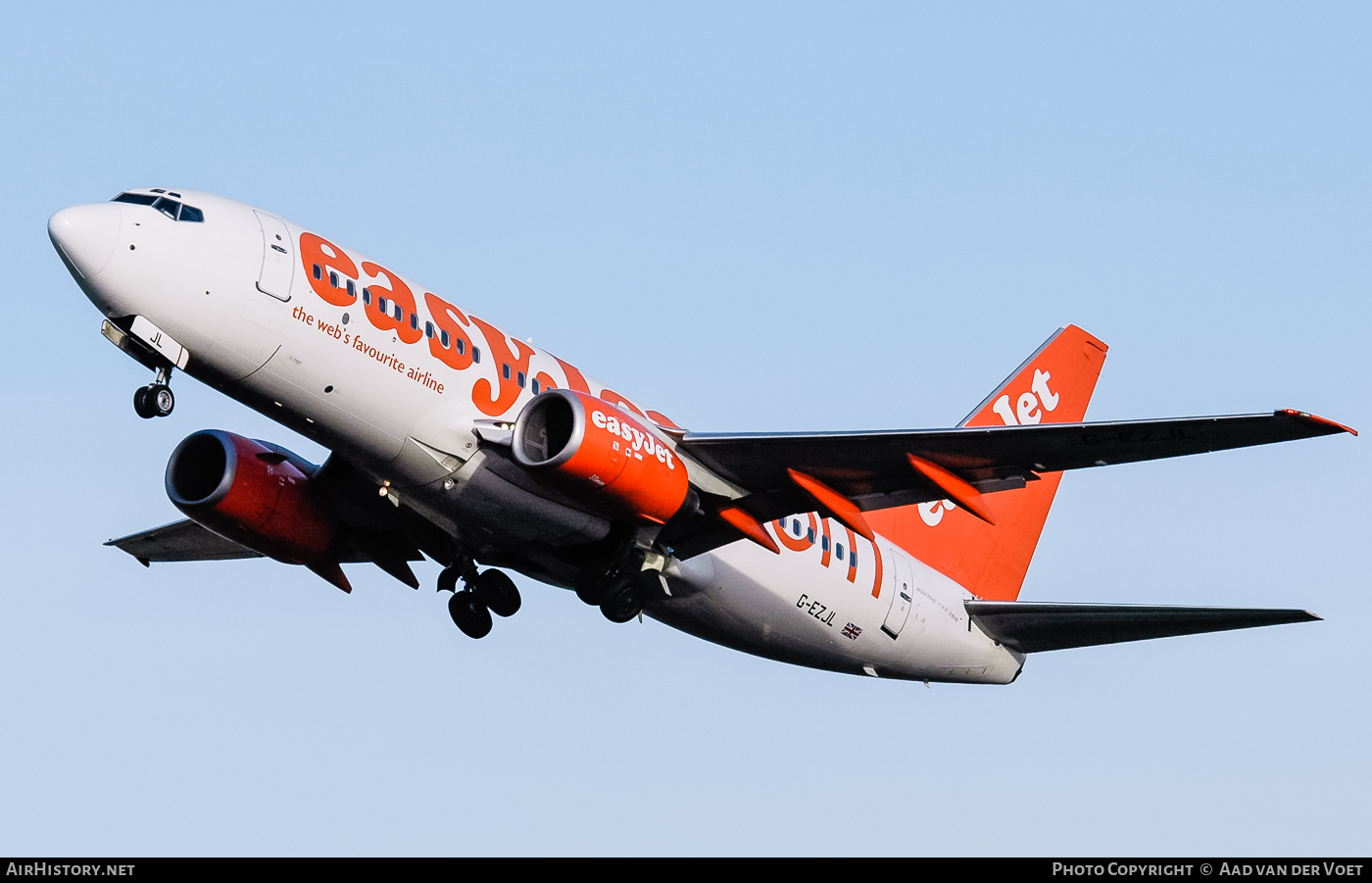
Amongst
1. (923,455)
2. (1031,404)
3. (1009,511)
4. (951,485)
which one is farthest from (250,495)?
(1031,404)

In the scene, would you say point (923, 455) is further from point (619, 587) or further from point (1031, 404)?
point (1031, 404)

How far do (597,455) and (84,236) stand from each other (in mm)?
7617

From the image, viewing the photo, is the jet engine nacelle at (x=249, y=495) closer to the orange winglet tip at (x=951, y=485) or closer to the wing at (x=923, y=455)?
the wing at (x=923, y=455)

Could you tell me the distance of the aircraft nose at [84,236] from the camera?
74.1 ft

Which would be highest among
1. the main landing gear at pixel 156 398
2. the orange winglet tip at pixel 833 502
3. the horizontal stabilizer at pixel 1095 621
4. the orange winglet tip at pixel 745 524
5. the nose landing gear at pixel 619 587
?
the horizontal stabilizer at pixel 1095 621

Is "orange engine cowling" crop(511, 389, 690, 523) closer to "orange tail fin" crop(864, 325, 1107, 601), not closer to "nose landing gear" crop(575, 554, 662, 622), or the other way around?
"nose landing gear" crop(575, 554, 662, 622)

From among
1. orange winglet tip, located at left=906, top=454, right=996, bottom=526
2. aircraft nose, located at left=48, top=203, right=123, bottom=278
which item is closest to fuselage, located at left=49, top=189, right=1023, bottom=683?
aircraft nose, located at left=48, top=203, right=123, bottom=278

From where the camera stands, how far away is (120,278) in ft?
74.9

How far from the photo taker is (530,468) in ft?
79.6

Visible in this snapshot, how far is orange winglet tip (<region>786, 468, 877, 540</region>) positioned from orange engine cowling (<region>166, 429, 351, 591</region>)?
27.6 ft

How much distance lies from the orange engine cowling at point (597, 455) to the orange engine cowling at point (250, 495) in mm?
5690

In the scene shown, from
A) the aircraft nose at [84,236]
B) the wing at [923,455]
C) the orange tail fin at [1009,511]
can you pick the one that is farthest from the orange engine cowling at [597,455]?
the orange tail fin at [1009,511]

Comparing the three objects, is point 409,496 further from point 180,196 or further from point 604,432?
point 180,196

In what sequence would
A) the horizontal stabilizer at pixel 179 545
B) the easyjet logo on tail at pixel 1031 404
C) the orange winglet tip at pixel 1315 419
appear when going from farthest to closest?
the easyjet logo on tail at pixel 1031 404, the horizontal stabilizer at pixel 179 545, the orange winglet tip at pixel 1315 419
